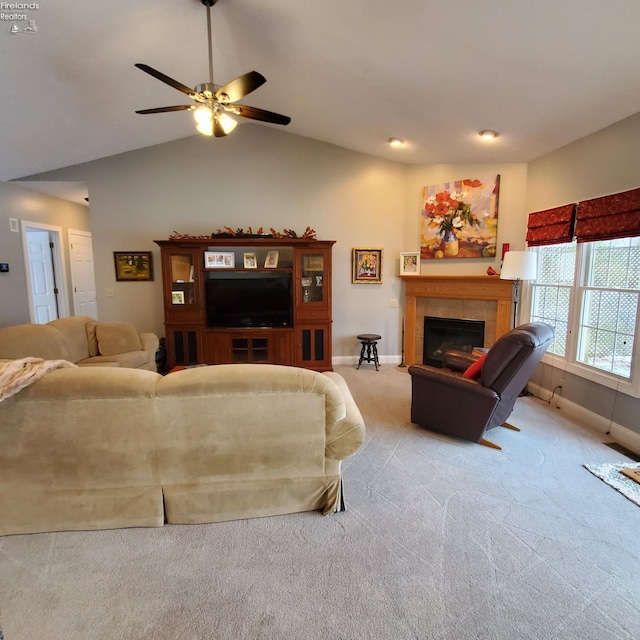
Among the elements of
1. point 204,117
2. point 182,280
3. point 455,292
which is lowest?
point 455,292

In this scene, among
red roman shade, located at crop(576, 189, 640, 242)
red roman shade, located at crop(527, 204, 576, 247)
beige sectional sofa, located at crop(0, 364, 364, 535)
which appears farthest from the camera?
red roman shade, located at crop(527, 204, 576, 247)

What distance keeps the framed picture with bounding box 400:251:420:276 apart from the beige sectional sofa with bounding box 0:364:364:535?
3659 millimetres

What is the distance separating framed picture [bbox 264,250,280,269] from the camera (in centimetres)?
498

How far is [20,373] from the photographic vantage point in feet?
5.85

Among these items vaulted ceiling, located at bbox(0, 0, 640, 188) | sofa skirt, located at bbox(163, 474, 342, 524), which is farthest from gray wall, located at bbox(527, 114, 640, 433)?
sofa skirt, located at bbox(163, 474, 342, 524)

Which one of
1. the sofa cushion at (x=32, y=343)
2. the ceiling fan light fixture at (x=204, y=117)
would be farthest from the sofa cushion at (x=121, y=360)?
the ceiling fan light fixture at (x=204, y=117)

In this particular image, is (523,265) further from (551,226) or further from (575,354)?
(575,354)

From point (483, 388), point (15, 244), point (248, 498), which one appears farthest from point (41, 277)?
point (483, 388)

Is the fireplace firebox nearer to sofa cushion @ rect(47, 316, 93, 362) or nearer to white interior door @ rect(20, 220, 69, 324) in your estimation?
sofa cushion @ rect(47, 316, 93, 362)

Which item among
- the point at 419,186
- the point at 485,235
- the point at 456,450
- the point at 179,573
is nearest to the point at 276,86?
the point at 419,186

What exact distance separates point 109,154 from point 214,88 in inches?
128

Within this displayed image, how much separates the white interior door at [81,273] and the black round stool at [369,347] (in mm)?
4677

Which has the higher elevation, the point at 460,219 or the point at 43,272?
the point at 460,219

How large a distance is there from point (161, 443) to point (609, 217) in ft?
12.7
